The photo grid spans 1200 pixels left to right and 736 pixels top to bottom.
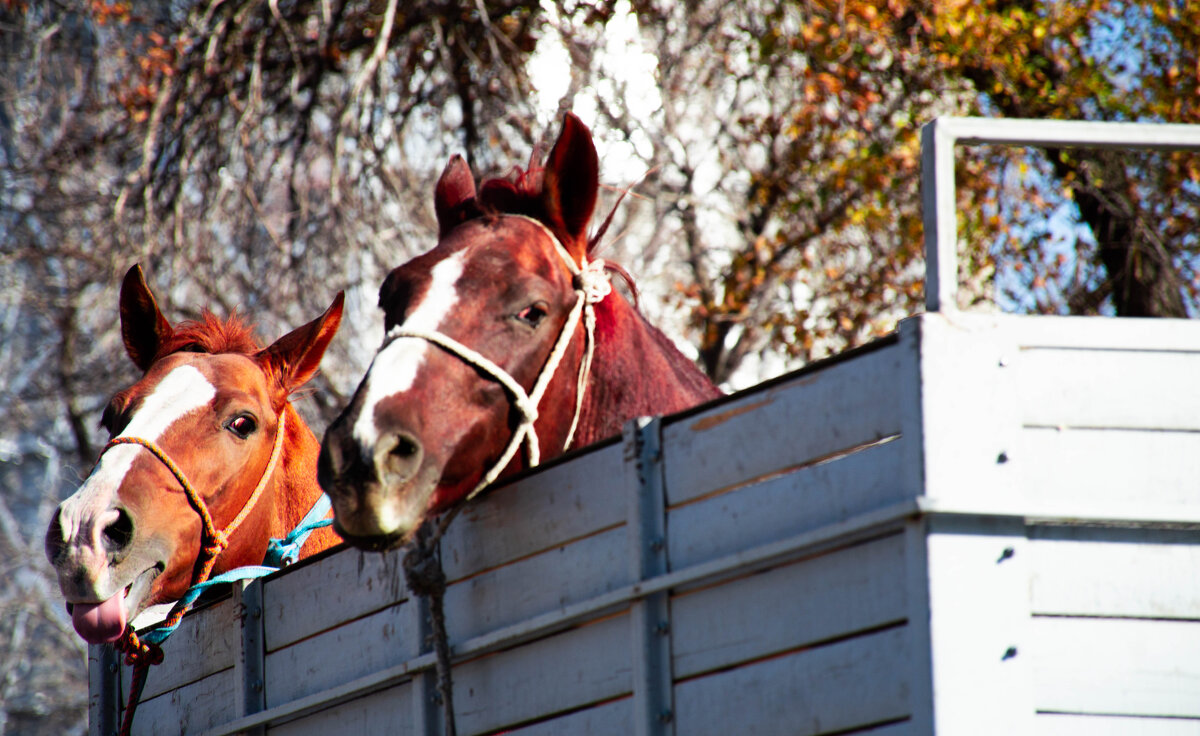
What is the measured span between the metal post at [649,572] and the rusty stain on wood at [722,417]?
0.36 ft

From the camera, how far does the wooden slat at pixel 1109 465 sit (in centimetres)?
224

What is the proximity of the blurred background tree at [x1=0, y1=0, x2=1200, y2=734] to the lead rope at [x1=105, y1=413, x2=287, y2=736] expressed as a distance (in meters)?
3.74

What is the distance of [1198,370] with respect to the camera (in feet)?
7.75

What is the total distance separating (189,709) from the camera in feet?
13.3

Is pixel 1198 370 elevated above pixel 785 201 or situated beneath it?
situated beneath

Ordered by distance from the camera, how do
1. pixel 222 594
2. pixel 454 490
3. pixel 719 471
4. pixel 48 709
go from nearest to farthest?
pixel 719 471 < pixel 454 490 < pixel 222 594 < pixel 48 709

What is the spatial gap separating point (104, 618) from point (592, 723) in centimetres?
189

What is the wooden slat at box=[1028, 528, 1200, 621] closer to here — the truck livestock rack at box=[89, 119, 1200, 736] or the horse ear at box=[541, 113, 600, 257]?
the truck livestock rack at box=[89, 119, 1200, 736]

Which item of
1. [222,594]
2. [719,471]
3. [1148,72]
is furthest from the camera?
[1148,72]

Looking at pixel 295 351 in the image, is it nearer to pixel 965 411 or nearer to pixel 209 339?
pixel 209 339

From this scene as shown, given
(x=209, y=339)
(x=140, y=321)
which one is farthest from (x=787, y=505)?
(x=140, y=321)

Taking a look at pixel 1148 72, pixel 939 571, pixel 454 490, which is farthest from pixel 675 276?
pixel 939 571

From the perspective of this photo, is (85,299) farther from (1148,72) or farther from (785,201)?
(1148,72)

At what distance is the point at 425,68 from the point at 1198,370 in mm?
7520
